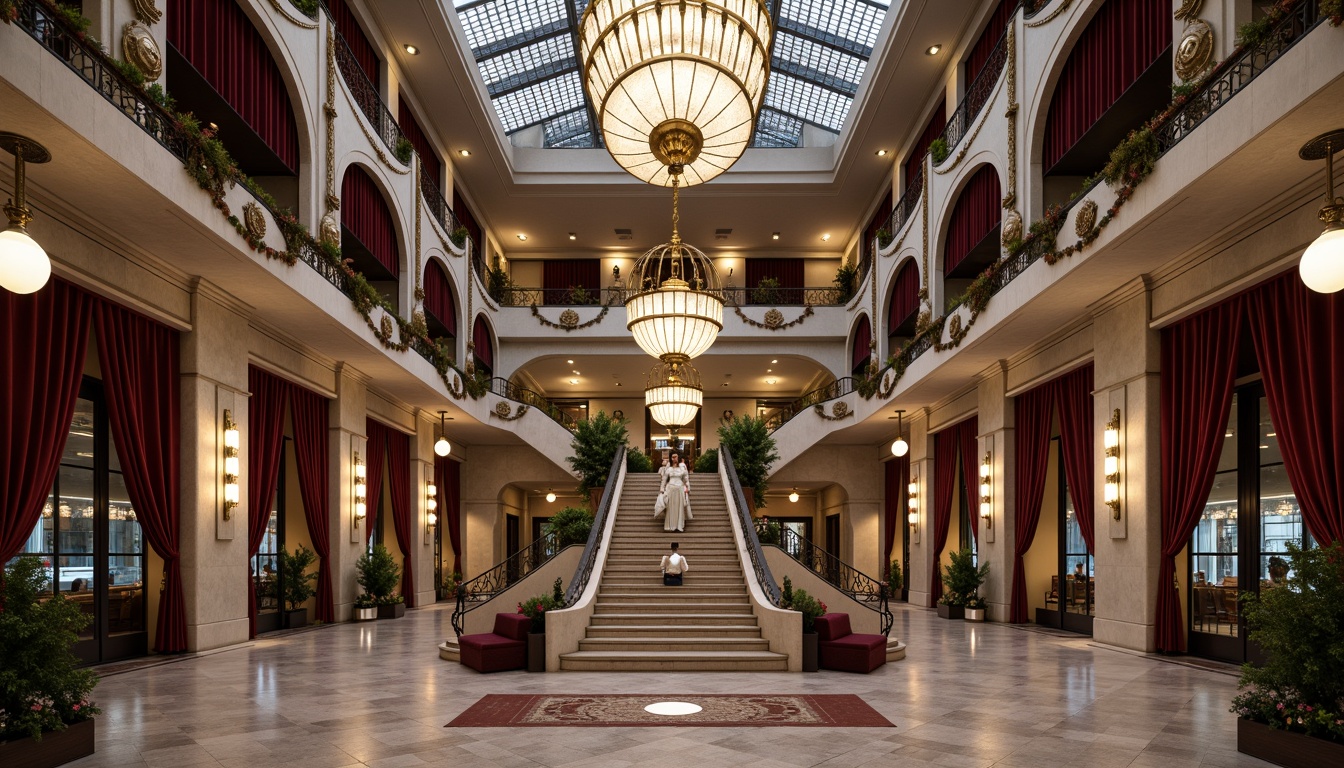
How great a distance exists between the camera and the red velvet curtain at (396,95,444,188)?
18.6m

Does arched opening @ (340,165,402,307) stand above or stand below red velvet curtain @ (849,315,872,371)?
above

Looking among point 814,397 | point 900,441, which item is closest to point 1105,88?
point 900,441

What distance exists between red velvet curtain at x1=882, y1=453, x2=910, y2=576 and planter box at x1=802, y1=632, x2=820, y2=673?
43.4ft

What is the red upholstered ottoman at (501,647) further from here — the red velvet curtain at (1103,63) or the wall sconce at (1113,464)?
the red velvet curtain at (1103,63)

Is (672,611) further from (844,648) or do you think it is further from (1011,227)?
(1011,227)

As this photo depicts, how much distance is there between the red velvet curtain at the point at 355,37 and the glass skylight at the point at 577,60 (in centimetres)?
308

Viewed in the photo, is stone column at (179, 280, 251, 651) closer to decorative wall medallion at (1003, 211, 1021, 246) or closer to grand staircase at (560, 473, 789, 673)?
grand staircase at (560, 473, 789, 673)

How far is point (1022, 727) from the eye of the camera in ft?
22.4

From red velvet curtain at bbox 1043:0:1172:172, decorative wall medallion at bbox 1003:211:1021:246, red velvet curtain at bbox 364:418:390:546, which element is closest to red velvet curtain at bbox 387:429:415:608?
red velvet curtain at bbox 364:418:390:546

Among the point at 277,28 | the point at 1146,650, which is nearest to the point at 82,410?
the point at 277,28

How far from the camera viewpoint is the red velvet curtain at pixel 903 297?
1978 centimetres

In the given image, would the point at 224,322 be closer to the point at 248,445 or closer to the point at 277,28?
the point at 248,445

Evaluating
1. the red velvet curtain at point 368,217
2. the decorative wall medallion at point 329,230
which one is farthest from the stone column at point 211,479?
the red velvet curtain at point 368,217

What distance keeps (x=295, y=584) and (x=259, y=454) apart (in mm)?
2837
